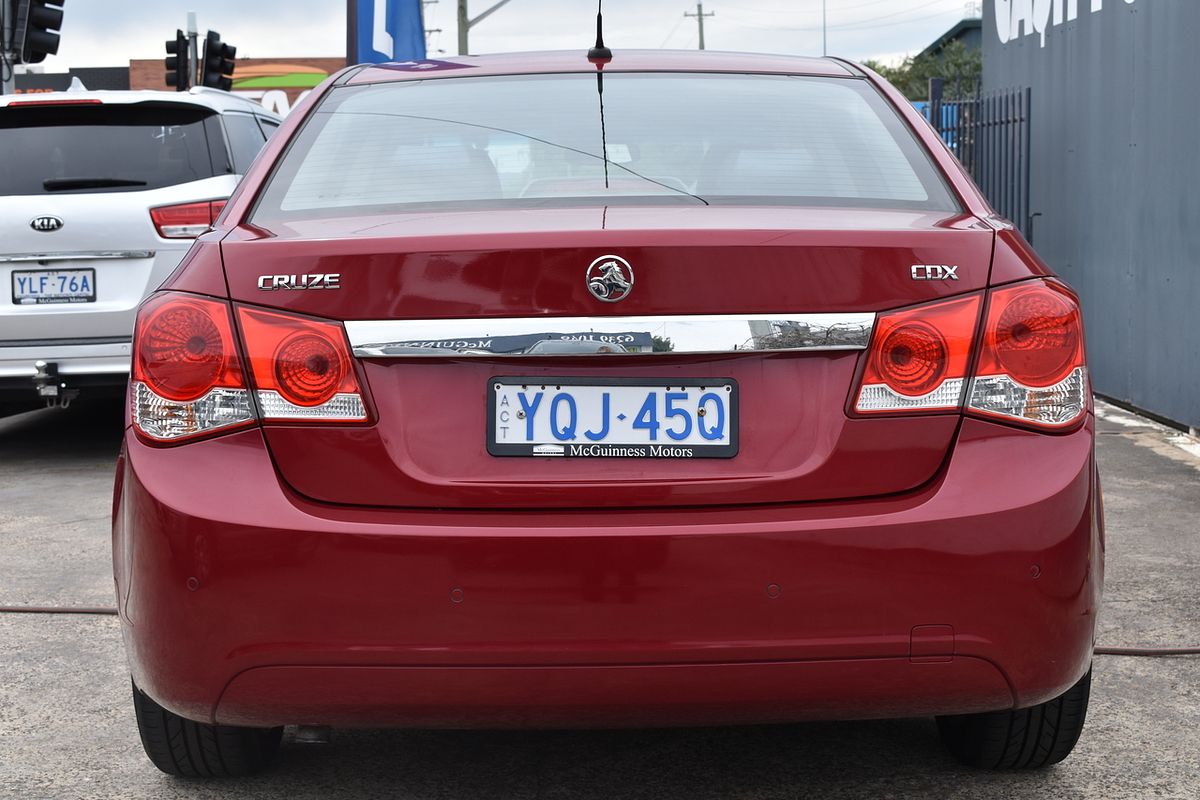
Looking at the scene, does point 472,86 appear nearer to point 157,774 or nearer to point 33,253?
point 157,774

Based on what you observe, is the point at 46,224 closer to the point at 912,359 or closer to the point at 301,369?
the point at 301,369

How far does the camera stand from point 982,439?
263 centimetres

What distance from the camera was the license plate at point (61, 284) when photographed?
7699 millimetres

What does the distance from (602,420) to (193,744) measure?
1210 mm

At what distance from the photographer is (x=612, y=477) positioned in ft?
8.46

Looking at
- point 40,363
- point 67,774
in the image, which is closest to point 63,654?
point 67,774

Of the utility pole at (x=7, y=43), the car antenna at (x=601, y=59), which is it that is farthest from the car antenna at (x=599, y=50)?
the utility pole at (x=7, y=43)

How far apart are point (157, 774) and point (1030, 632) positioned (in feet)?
6.06

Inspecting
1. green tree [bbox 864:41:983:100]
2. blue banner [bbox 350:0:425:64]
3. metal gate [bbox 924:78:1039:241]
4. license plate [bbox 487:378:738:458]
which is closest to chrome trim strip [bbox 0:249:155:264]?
blue banner [bbox 350:0:425:64]

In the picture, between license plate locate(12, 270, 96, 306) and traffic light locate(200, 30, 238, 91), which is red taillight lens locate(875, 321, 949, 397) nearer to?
license plate locate(12, 270, 96, 306)

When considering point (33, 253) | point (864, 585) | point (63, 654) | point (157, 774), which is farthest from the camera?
point (33, 253)

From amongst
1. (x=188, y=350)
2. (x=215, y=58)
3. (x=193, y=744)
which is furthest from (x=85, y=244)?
(x=215, y=58)

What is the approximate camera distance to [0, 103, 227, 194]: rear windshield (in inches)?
311

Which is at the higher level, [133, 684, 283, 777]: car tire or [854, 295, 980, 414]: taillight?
[854, 295, 980, 414]: taillight
